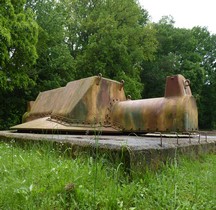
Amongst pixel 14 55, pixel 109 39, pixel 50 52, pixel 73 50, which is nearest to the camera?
pixel 14 55

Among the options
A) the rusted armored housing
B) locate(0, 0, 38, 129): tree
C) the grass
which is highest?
locate(0, 0, 38, 129): tree

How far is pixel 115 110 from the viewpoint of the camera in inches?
188

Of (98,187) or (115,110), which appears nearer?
Answer: (98,187)

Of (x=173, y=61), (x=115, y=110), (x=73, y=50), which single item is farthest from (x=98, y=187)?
(x=173, y=61)

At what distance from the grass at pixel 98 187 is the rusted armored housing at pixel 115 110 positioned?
1.30 m

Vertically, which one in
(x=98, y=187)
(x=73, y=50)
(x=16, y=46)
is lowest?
(x=98, y=187)

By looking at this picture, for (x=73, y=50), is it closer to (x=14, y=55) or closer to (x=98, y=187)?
(x=14, y=55)

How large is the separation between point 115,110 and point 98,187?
2856 mm

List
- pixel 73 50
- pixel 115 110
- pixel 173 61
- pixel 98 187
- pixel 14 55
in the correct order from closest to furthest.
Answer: pixel 98 187 → pixel 115 110 → pixel 14 55 → pixel 73 50 → pixel 173 61

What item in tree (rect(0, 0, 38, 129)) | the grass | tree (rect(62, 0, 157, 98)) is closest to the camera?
the grass

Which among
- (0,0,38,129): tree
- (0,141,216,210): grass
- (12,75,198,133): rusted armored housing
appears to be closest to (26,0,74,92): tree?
(0,0,38,129): tree

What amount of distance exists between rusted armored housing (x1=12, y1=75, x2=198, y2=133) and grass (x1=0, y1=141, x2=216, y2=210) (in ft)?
4.28

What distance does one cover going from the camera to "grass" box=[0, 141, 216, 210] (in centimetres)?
178

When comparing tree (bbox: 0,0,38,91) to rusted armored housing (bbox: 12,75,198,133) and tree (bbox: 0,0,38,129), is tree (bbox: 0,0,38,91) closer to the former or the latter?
tree (bbox: 0,0,38,129)
